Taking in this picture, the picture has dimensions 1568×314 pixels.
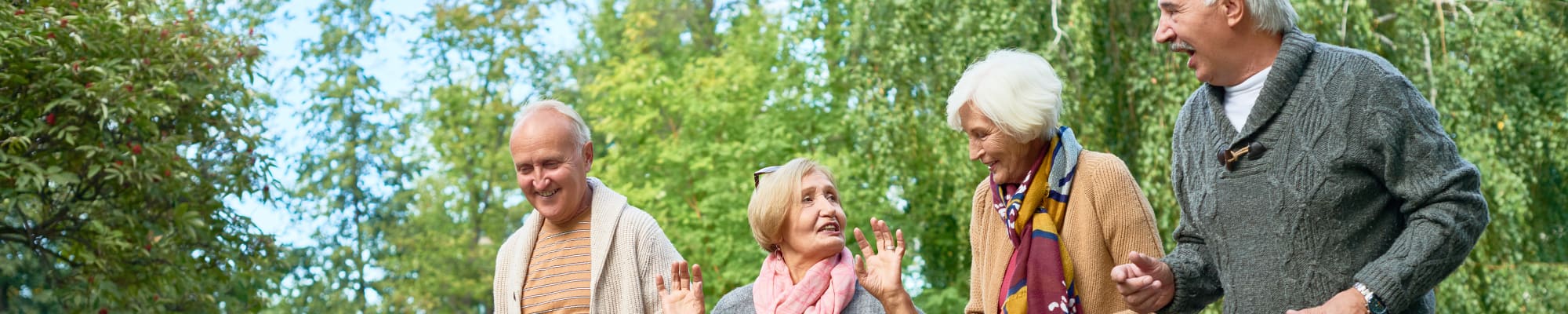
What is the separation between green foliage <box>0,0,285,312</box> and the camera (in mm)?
6520

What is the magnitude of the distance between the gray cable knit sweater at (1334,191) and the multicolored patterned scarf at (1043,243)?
0.49 metres

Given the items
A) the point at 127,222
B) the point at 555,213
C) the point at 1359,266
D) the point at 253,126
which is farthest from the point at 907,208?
the point at 1359,266

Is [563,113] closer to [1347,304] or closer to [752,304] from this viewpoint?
[752,304]

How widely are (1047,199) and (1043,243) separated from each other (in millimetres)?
100

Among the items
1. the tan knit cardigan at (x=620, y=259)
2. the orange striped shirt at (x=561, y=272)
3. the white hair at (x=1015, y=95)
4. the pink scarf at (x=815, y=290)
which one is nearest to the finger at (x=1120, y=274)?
the white hair at (x=1015, y=95)

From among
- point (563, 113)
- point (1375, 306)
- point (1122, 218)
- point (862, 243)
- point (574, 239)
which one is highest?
point (563, 113)

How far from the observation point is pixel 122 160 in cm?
684

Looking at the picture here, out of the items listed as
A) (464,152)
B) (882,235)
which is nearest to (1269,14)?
(882,235)

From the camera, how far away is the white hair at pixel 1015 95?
2.91m

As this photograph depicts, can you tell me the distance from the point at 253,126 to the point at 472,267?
31.5ft

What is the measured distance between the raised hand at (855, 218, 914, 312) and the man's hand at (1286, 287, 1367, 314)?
3.65 ft

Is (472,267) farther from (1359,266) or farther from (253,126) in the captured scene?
(1359,266)

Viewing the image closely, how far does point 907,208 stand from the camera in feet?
42.5

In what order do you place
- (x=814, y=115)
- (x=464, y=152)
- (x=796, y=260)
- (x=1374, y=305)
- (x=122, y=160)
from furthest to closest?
(x=464, y=152) → (x=814, y=115) → (x=122, y=160) → (x=796, y=260) → (x=1374, y=305)
